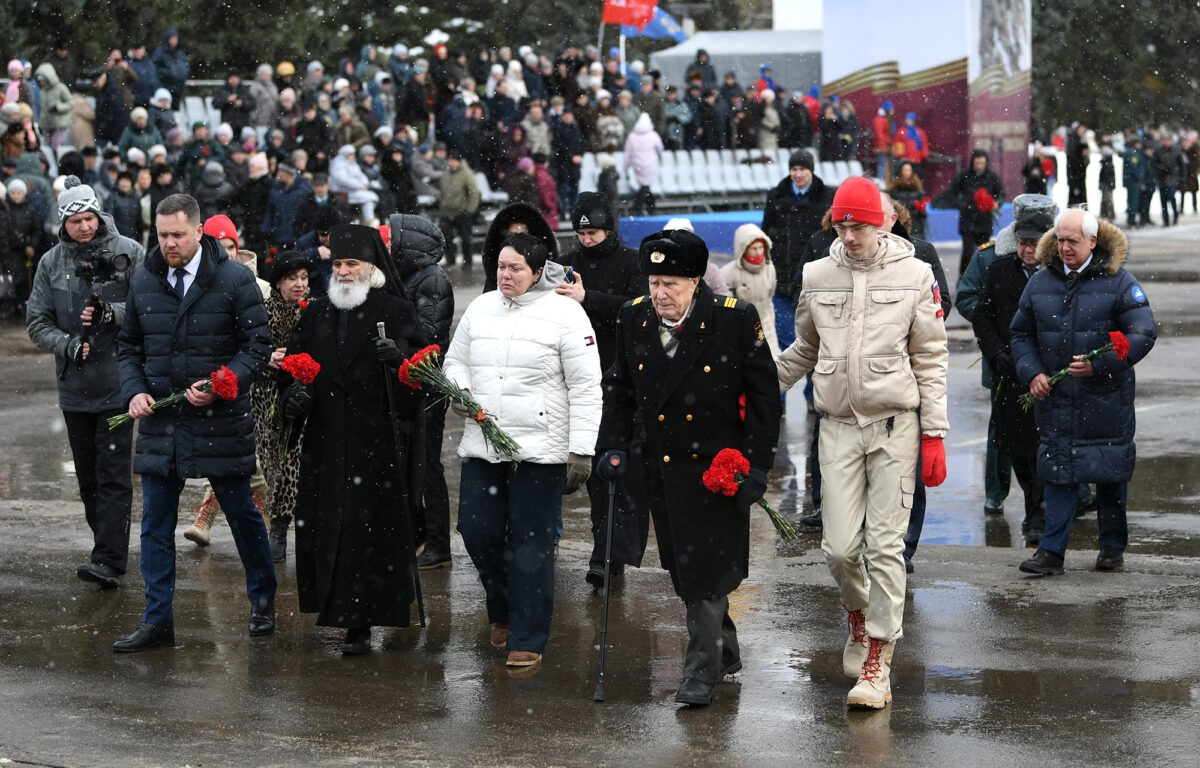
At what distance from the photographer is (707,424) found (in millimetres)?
6758

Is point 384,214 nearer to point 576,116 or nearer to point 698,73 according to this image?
point 576,116

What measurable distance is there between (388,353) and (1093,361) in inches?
134

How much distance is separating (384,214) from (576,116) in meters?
5.48

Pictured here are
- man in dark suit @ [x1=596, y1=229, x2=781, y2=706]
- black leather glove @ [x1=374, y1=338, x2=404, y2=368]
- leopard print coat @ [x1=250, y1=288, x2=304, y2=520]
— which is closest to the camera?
man in dark suit @ [x1=596, y1=229, x2=781, y2=706]

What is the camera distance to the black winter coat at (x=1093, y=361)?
8750 mm

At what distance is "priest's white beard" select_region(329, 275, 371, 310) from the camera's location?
759 cm

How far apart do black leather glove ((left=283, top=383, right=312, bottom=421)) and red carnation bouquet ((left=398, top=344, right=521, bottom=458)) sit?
1.34 ft

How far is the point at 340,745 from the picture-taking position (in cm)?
623

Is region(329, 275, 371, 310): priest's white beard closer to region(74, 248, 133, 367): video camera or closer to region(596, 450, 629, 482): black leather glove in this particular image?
region(596, 450, 629, 482): black leather glove

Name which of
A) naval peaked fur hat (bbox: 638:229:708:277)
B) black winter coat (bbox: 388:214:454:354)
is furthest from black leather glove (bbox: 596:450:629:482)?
black winter coat (bbox: 388:214:454:354)

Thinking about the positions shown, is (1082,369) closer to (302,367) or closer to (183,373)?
(302,367)

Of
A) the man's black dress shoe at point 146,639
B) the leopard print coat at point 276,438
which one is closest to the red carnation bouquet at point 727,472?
the man's black dress shoe at point 146,639

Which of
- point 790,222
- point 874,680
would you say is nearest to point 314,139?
point 790,222

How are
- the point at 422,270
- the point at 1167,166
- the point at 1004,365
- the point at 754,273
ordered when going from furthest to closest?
the point at 1167,166 → the point at 754,273 → the point at 1004,365 → the point at 422,270
